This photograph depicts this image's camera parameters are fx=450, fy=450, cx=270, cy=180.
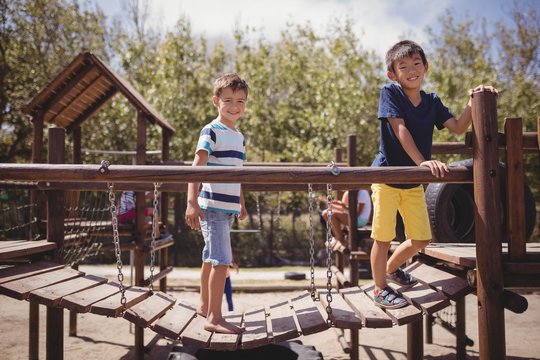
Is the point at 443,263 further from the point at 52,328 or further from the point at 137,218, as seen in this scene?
the point at 137,218

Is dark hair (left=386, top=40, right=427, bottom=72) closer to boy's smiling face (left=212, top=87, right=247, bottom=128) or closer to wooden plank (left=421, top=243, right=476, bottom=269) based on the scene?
boy's smiling face (left=212, top=87, right=247, bottom=128)

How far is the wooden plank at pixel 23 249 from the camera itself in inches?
144

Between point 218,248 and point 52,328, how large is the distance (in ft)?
5.59

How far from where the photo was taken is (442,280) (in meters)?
3.53

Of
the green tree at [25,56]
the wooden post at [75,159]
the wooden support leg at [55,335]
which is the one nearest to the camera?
the wooden support leg at [55,335]

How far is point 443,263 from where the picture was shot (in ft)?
14.1

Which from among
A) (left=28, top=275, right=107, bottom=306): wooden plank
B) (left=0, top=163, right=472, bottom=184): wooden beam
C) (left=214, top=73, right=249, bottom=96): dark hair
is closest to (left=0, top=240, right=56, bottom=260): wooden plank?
(left=28, top=275, right=107, bottom=306): wooden plank

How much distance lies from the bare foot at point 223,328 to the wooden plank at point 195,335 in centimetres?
4

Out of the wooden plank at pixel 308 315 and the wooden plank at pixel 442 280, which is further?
the wooden plank at pixel 442 280

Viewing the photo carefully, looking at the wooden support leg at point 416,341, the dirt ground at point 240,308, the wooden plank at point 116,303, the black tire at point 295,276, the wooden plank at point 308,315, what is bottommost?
the dirt ground at point 240,308

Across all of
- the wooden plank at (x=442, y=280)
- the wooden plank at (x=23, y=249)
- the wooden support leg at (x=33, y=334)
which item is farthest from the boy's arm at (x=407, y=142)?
the wooden support leg at (x=33, y=334)

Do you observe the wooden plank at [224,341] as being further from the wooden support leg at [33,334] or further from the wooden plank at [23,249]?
the wooden support leg at [33,334]

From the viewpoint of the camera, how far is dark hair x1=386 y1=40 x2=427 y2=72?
3.25 meters

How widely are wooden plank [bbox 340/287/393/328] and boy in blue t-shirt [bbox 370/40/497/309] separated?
0.10m
